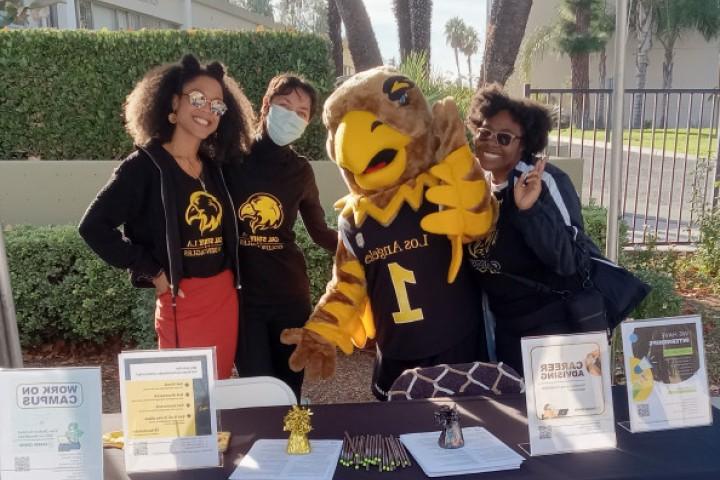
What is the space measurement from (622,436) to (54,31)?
209 inches

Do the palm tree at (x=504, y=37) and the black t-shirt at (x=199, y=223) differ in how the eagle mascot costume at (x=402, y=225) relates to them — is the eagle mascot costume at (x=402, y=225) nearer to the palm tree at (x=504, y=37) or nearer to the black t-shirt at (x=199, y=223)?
the black t-shirt at (x=199, y=223)

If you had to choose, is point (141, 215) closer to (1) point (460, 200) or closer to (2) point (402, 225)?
(2) point (402, 225)

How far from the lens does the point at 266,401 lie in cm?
195

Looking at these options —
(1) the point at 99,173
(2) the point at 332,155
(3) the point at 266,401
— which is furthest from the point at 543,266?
(1) the point at 99,173

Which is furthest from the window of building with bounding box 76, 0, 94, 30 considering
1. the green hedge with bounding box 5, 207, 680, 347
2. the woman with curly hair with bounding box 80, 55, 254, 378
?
the woman with curly hair with bounding box 80, 55, 254, 378

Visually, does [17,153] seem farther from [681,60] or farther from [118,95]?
[681,60]

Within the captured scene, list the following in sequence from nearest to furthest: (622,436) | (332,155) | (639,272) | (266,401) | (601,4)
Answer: (622,436) → (266,401) → (332,155) → (639,272) → (601,4)

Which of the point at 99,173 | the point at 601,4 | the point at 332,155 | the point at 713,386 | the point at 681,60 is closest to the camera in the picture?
the point at 332,155

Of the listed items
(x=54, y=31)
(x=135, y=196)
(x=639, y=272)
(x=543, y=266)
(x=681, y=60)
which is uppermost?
(x=681, y=60)

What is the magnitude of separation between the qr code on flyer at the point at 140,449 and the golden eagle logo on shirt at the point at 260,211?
3.44 ft

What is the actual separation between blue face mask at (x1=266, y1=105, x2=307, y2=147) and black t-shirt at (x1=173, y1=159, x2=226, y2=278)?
0.32 meters

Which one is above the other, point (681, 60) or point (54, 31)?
point (681, 60)

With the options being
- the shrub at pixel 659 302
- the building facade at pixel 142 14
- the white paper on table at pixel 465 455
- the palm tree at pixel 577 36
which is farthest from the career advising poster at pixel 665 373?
the palm tree at pixel 577 36

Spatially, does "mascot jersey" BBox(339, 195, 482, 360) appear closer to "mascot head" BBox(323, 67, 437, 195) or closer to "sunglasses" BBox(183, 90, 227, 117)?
"mascot head" BBox(323, 67, 437, 195)
